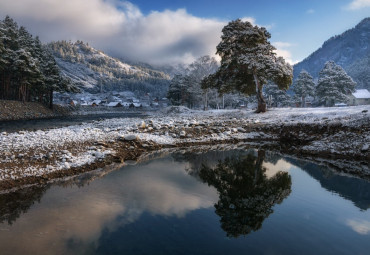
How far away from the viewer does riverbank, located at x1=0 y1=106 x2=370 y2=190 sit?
10.3 meters

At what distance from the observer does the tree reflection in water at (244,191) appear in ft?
21.8

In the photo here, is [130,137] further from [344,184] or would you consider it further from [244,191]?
[344,184]

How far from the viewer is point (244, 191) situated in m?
8.91

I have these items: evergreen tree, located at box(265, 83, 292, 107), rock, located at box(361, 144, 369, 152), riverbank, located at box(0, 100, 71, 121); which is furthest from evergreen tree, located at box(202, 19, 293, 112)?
evergreen tree, located at box(265, 83, 292, 107)

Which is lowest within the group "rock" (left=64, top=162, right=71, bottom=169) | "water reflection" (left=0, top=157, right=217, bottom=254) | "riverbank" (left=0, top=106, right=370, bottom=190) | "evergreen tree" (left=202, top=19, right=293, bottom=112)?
"water reflection" (left=0, top=157, right=217, bottom=254)

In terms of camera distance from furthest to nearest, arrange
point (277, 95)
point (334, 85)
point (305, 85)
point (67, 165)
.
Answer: point (277, 95), point (305, 85), point (334, 85), point (67, 165)

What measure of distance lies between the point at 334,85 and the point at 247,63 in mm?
45209

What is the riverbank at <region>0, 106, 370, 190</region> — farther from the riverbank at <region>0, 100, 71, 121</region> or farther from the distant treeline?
the distant treeline

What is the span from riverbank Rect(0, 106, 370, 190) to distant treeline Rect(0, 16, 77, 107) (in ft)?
124

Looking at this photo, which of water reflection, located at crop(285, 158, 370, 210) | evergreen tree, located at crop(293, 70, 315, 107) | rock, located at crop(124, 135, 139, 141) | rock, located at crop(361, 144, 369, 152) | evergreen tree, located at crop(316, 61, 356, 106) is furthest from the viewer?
evergreen tree, located at crop(293, 70, 315, 107)

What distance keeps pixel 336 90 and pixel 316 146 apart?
174ft

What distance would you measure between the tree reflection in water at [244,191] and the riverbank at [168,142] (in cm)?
474

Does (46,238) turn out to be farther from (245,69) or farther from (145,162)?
(245,69)

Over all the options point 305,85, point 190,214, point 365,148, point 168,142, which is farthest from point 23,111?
point 305,85
